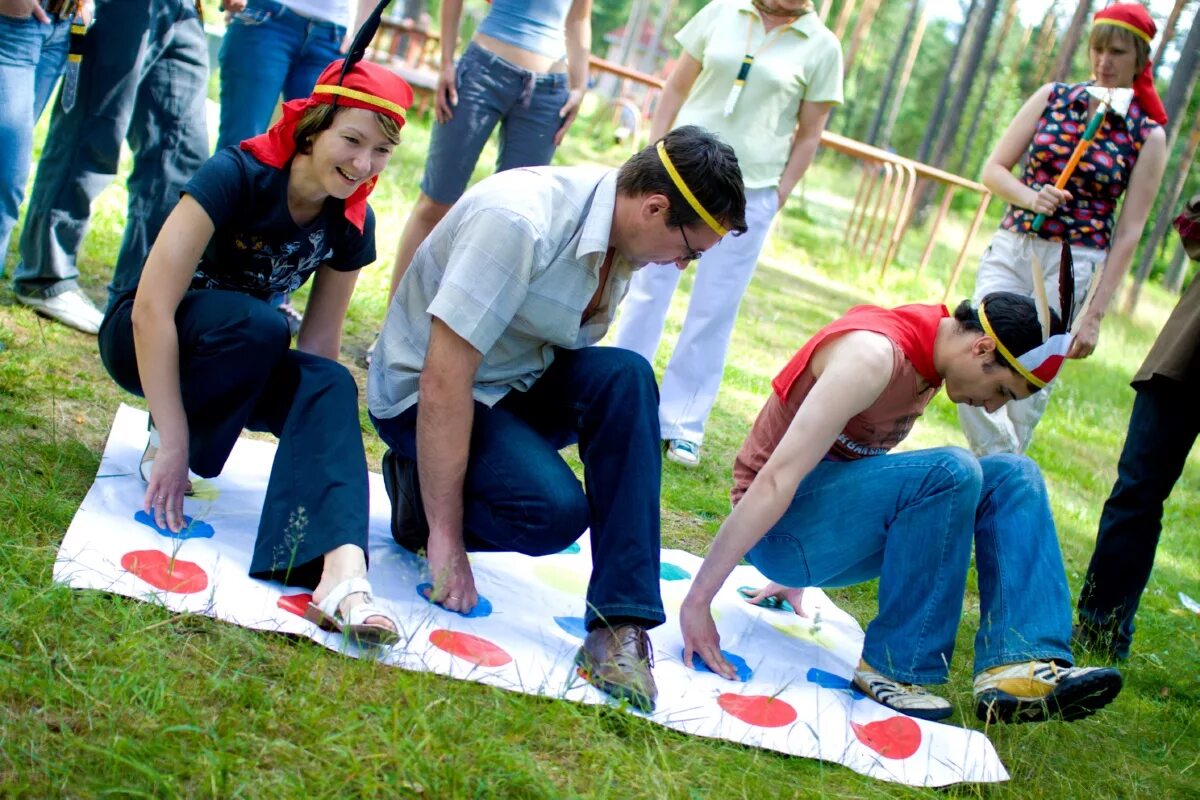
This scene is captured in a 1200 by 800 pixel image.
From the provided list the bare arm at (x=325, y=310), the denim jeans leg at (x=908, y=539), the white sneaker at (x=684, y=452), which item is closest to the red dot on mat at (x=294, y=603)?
the bare arm at (x=325, y=310)

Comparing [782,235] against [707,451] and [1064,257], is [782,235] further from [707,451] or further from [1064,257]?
[1064,257]

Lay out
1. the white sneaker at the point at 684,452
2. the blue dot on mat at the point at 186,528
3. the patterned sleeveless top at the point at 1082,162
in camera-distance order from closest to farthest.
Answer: the blue dot on mat at the point at 186,528, the patterned sleeveless top at the point at 1082,162, the white sneaker at the point at 684,452

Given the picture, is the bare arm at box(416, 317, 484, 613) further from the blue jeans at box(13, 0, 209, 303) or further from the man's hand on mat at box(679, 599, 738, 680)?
the blue jeans at box(13, 0, 209, 303)

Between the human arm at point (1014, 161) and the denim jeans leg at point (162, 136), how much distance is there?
2.55 m

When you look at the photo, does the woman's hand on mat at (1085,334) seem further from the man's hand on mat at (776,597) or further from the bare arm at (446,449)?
the bare arm at (446,449)

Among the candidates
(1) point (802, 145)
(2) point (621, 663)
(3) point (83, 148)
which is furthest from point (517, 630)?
(1) point (802, 145)

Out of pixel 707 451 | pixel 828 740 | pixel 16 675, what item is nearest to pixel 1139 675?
pixel 828 740

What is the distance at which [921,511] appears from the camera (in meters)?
2.56

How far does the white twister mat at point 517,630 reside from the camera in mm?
2256

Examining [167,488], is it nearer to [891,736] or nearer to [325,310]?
[325,310]

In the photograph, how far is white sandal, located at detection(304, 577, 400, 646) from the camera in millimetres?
2172

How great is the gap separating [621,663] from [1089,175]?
257 centimetres

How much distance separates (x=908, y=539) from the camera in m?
2.57

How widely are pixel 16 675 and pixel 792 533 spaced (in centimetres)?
165
